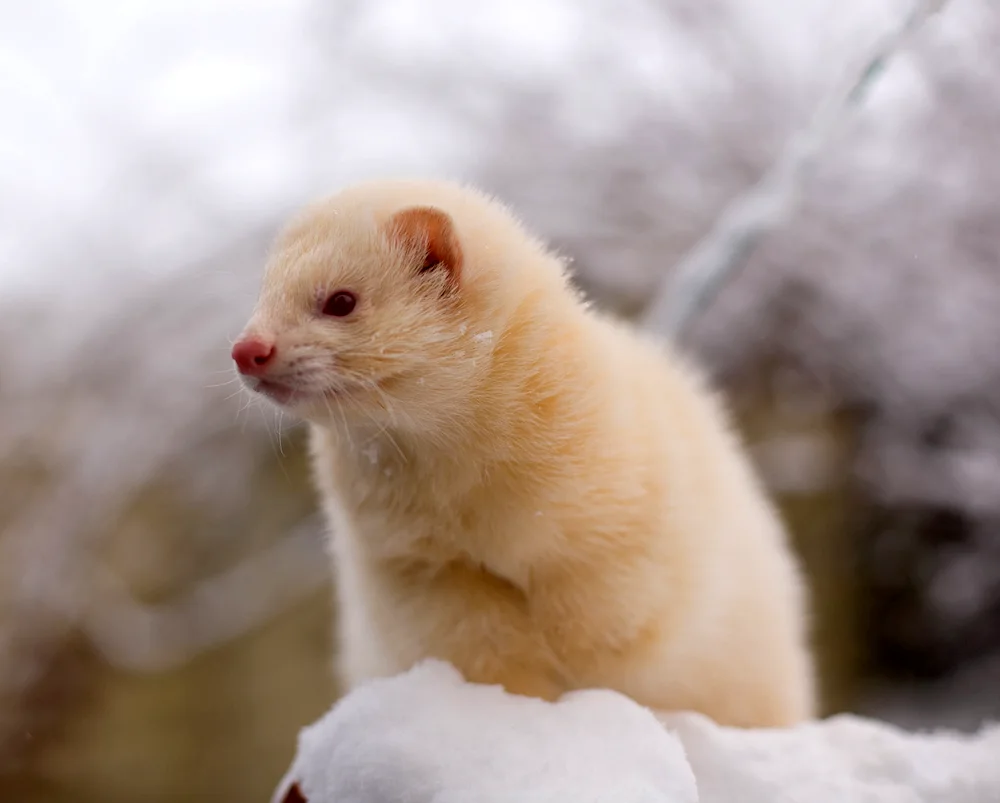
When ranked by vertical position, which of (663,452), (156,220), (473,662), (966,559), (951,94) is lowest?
(473,662)

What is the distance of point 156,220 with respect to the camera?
1.17m

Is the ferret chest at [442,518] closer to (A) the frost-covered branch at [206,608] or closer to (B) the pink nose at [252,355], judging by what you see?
(B) the pink nose at [252,355]

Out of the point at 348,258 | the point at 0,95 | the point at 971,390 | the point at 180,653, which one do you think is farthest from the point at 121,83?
the point at 971,390

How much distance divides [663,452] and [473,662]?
210 mm

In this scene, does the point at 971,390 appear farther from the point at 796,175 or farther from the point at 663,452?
the point at 663,452

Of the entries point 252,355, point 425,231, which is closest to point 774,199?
point 425,231

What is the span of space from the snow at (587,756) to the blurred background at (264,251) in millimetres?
356

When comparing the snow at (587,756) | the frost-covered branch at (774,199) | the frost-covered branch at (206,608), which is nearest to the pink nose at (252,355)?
the snow at (587,756)

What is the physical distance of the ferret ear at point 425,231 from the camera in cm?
56

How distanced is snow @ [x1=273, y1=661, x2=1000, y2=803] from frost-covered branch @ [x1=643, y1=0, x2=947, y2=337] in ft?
1.51

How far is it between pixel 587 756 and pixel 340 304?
1.06 ft

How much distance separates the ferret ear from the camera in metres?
0.56

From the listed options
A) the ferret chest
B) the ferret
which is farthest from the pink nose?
the ferret chest

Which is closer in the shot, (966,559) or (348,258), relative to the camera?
(348,258)
